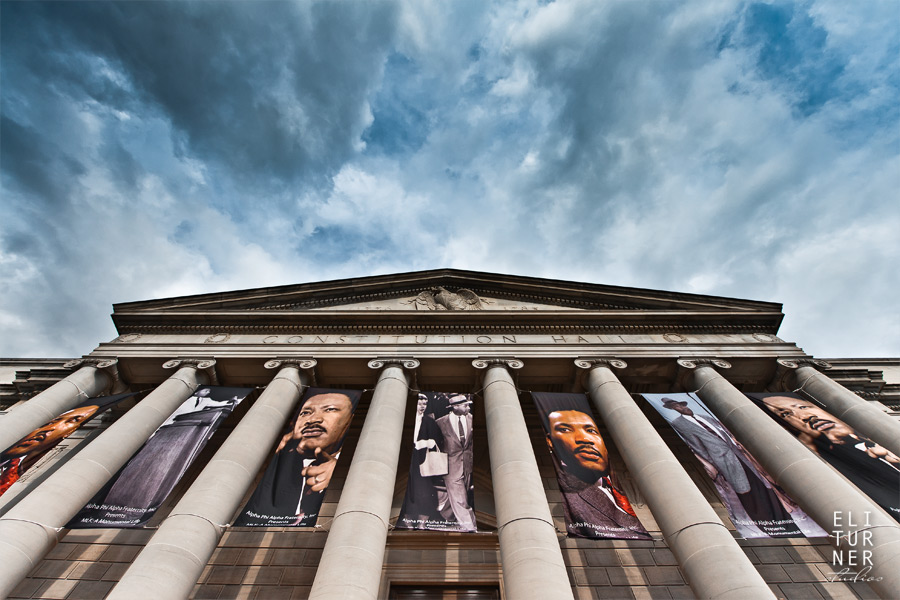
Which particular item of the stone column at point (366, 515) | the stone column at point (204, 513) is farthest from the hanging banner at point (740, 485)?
the stone column at point (204, 513)

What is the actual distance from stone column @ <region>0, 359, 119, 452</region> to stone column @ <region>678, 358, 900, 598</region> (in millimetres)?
20250

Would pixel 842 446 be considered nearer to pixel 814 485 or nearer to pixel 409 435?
pixel 814 485

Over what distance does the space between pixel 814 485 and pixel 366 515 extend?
10.4 meters

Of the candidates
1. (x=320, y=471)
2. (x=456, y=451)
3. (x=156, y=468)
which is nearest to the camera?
(x=320, y=471)

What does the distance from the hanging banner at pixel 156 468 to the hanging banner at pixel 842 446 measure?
1587 centimetres

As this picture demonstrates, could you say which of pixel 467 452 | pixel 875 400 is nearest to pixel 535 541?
pixel 467 452

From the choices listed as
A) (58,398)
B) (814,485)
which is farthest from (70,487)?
(814,485)

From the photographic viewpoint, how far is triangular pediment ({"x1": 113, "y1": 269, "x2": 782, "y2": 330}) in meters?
18.3

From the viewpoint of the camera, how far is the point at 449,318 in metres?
18.0

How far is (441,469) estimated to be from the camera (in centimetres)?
1093

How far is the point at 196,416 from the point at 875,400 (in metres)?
24.7

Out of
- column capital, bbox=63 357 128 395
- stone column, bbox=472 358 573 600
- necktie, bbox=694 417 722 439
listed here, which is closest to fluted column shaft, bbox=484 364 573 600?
stone column, bbox=472 358 573 600

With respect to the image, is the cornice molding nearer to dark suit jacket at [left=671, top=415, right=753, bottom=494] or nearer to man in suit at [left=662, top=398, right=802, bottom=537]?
man in suit at [left=662, top=398, right=802, bottom=537]

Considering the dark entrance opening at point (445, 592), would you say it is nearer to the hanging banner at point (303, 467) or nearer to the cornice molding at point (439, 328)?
the hanging banner at point (303, 467)
